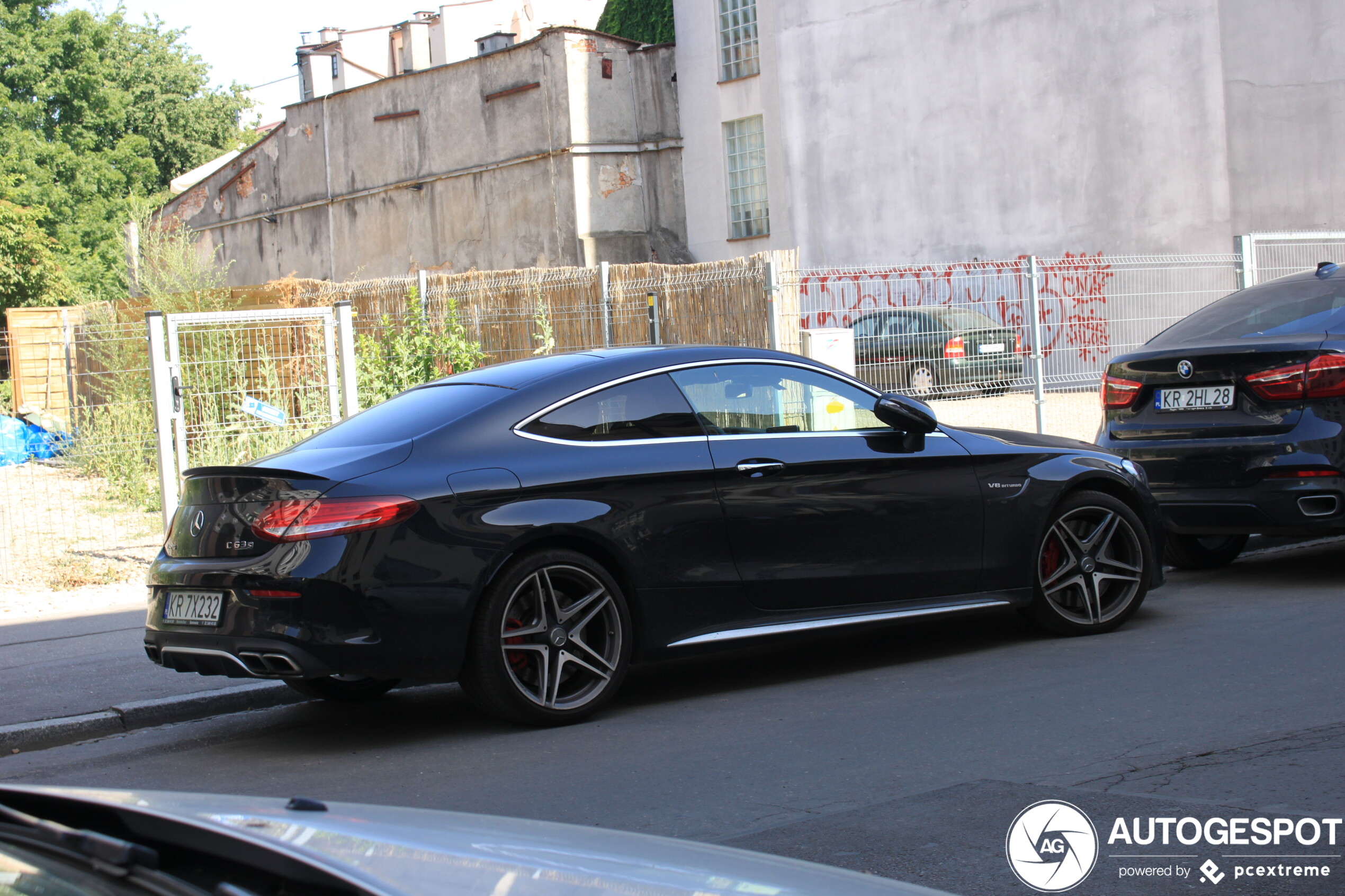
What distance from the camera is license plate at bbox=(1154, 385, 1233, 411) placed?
27.1 feet

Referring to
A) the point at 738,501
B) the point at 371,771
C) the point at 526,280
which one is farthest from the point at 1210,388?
the point at 526,280

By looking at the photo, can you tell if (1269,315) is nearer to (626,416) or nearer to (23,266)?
(626,416)

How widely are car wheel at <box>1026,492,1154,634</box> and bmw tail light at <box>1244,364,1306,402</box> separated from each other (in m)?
1.34

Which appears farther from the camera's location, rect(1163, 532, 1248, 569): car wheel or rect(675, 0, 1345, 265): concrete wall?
rect(675, 0, 1345, 265): concrete wall

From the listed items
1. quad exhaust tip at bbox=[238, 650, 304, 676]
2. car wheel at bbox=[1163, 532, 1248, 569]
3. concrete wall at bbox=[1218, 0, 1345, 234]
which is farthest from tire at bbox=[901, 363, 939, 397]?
concrete wall at bbox=[1218, 0, 1345, 234]

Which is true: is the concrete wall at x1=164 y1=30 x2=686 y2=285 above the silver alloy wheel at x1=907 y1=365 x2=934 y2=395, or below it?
above

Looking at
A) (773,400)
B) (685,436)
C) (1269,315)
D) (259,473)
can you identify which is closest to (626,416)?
(685,436)

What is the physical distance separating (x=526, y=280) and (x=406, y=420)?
10641 mm

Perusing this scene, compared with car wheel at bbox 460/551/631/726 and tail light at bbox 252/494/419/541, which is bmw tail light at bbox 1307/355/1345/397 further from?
tail light at bbox 252/494/419/541

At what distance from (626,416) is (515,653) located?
1.16m

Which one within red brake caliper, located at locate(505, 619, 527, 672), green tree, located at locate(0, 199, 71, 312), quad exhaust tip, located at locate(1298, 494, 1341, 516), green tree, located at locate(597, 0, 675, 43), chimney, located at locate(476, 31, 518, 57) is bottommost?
red brake caliper, located at locate(505, 619, 527, 672)

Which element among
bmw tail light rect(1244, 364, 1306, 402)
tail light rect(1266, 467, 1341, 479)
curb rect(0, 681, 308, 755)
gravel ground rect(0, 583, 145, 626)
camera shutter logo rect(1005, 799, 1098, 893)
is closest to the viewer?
camera shutter logo rect(1005, 799, 1098, 893)

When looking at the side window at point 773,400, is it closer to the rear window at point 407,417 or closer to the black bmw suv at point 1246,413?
the rear window at point 407,417

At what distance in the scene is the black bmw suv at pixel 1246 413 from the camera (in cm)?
793
